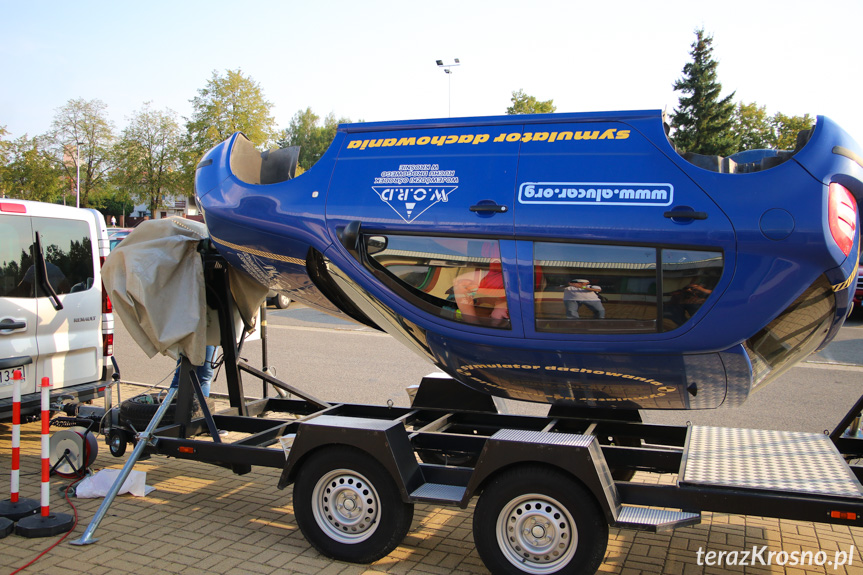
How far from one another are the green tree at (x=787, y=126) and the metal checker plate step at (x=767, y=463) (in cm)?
4032

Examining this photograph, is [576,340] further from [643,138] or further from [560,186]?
[643,138]

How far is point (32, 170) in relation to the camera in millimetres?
39562

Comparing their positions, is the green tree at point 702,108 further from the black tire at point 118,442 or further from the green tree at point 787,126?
the black tire at point 118,442

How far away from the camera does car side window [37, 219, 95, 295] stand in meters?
6.46

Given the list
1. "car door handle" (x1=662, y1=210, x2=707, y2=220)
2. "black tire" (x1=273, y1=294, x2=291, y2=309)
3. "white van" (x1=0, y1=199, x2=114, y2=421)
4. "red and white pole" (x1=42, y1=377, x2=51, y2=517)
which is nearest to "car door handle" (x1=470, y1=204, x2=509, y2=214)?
"car door handle" (x1=662, y1=210, x2=707, y2=220)

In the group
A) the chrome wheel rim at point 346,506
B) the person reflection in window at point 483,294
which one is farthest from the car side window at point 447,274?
the chrome wheel rim at point 346,506

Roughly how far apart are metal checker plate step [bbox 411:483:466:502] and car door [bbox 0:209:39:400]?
396 centimetres

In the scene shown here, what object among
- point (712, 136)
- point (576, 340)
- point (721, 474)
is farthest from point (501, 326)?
point (712, 136)

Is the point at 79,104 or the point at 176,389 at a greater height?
the point at 79,104

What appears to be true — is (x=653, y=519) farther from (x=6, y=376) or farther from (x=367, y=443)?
(x=6, y=376)

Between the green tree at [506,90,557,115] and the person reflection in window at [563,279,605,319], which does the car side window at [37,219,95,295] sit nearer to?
the person reflection in window at [563,279,605,319]

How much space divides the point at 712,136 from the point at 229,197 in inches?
1679

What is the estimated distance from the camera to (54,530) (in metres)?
4.53

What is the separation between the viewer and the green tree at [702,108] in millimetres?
42162
